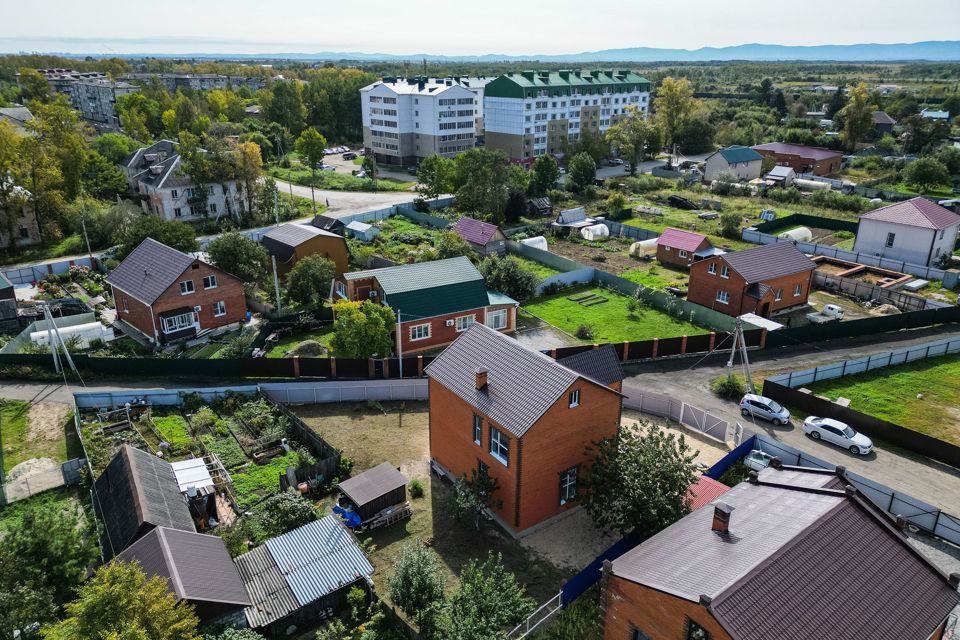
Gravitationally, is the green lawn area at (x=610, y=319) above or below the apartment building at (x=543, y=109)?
below

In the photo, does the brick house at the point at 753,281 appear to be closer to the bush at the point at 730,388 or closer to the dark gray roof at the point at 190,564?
the bush at the point at 730,388

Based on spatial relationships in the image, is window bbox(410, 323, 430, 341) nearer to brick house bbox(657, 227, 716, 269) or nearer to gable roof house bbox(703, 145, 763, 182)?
brick house bbox(657, 227, 716, 269)

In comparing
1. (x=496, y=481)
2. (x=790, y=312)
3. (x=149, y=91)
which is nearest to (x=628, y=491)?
(x=496, y=481)

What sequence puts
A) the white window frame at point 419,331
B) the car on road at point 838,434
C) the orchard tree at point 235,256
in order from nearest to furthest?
the car on road at point 838,434 → the white window frame at point 419,331 → the orchard tree at point 235,256

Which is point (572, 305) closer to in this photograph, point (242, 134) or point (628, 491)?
point (628, 491)

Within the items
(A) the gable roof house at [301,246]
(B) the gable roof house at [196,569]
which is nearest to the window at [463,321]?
(A) the gable roof house at [301,246]

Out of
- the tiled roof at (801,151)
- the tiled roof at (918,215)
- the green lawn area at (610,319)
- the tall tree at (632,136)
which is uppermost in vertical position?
the tall tree at (632,136)
